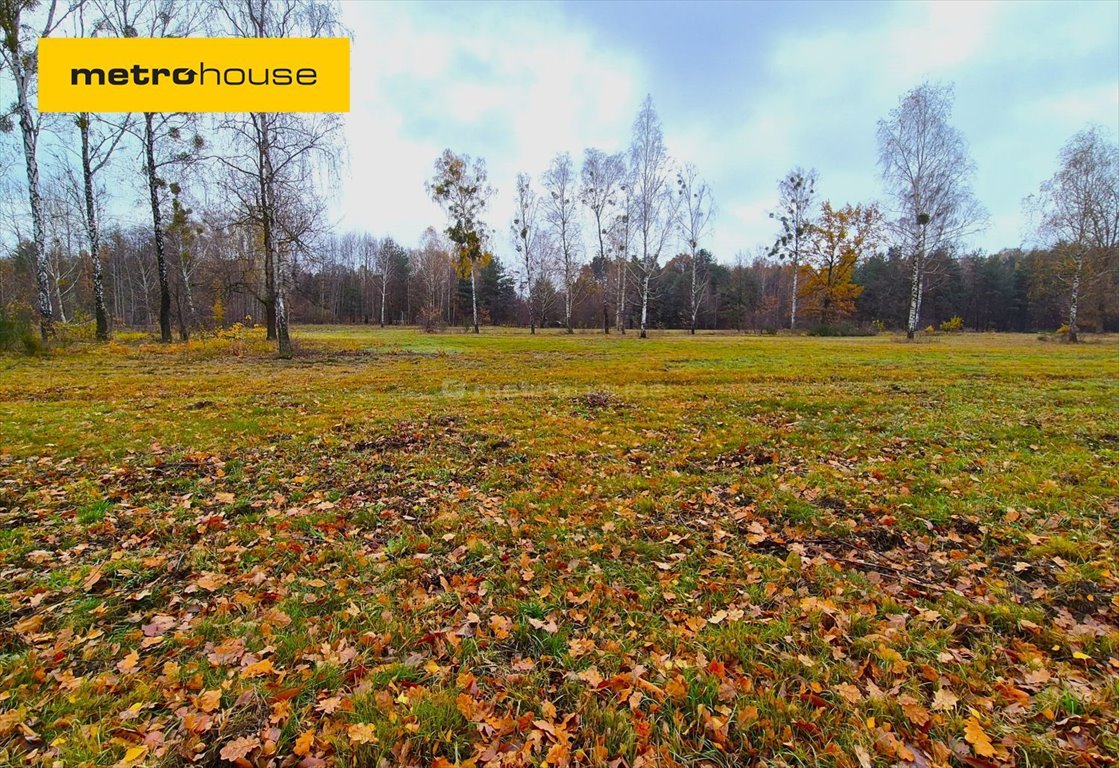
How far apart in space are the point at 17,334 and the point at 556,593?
18671mm

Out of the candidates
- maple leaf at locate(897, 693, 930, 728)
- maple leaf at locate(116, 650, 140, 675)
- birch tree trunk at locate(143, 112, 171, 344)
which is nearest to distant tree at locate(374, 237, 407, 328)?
birch tree trunk at locate(143, 112, 171, 344)

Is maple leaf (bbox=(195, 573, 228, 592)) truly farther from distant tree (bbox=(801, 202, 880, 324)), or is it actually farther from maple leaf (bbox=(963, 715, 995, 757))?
distant tree (bbox=(801, 202, 880, 324))

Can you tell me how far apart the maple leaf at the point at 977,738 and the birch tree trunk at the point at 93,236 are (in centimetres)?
2475

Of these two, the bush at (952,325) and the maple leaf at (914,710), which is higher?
the bush at (952,325)

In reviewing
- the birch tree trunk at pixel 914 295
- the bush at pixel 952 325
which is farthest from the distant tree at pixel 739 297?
the birch tree trunk at pixel 914 295

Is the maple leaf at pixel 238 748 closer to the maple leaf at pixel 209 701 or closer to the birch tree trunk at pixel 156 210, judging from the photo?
the maple leaf at pixel 209 701

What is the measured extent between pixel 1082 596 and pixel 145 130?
91.5ft

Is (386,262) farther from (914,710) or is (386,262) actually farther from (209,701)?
(914,710)

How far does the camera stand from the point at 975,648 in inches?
Answer: 105

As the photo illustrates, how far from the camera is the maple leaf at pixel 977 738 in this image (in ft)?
6.57

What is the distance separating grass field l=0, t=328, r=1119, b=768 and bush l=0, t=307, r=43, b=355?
9.64 metres

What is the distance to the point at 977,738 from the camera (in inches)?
81.6

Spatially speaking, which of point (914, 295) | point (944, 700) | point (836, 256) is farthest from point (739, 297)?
point (944, 700)

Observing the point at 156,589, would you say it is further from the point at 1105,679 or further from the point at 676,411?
the point at 676,411
